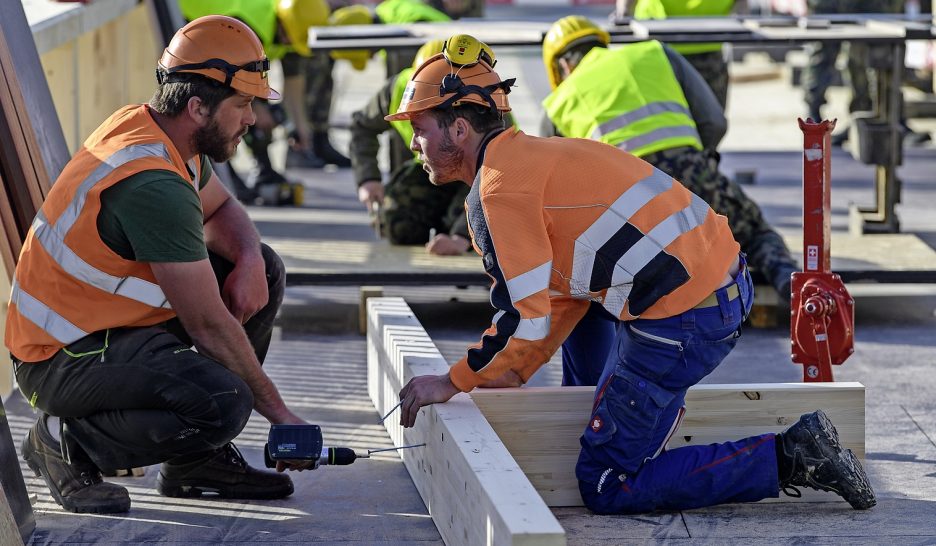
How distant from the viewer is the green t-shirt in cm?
389

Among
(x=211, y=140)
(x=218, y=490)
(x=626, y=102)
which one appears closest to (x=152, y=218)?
(x=211, y=140)

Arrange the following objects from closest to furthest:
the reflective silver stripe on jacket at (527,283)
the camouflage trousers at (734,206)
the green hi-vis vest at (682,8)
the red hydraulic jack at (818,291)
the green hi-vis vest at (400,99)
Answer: the reflective silver stripe on jacket at (527,283)
the red hydraulic jack at (818,291)
the camouflage trousers at (734,206)
the green hi-vis vest at (400,99)
the green hi-vis vest at (682,8)

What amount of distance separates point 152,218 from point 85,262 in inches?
10.3

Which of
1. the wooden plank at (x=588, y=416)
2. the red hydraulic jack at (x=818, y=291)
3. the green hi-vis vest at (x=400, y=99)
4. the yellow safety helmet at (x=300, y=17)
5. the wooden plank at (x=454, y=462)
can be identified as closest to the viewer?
the wooden plank at (x=454, y=462)

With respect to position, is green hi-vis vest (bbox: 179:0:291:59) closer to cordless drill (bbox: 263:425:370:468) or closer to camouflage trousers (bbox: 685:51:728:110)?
camouflage trousers (bbox: 685:51:728:110)

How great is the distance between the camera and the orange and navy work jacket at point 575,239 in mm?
3811

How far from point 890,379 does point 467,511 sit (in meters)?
2.75

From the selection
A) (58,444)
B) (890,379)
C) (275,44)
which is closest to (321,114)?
(275,44)

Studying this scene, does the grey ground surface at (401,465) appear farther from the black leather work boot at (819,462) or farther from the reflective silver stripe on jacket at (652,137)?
the reflective silver stripe on jacket at (652,137)

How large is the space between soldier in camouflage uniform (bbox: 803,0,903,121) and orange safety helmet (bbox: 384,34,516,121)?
8.18 meters

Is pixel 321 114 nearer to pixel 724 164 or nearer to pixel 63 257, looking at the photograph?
pixel 724 164

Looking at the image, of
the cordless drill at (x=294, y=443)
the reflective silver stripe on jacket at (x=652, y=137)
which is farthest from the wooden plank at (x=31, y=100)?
the reflective silver stripe on jacket at (x=652, y=137)

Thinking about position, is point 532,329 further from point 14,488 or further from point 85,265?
point 14,488

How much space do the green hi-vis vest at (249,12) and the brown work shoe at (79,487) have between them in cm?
516
